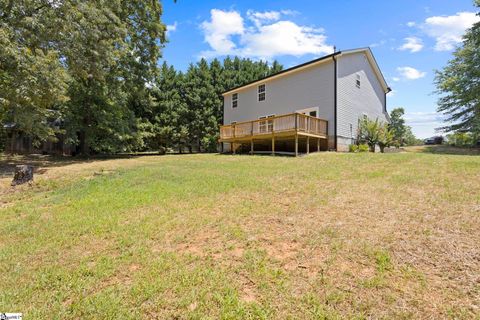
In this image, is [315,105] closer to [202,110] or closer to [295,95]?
[295,95]

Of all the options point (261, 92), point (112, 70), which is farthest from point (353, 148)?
point (112, 70)

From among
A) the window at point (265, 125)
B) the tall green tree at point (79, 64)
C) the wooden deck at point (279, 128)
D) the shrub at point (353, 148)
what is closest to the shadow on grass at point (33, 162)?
the tall green tree at point (79, 64)

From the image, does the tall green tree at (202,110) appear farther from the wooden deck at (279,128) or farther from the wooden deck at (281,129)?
the wooden deck at (281,129)

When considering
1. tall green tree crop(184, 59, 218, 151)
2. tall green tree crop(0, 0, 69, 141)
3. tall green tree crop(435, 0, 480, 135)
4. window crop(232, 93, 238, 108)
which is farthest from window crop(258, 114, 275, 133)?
tall green tree crop(435, 0, 480, 135)

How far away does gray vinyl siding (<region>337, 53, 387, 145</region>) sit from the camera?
1585 cm

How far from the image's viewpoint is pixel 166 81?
2520 centimetres

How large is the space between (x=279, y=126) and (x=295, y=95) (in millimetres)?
4376

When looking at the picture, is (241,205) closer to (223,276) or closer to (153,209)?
(153,209)

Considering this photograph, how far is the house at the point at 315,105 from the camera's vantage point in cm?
1497

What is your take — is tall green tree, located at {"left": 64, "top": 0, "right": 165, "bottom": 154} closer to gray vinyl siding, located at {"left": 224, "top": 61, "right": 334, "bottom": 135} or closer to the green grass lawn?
gray vinyl siding, located at {"left": 224, "top": 61, "right": 334, "bottom": 135}

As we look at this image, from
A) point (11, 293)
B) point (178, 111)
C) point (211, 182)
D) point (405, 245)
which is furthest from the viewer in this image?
point (178, 111)

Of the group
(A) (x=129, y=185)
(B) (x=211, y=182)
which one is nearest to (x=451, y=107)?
(B) (x=211, y=182)

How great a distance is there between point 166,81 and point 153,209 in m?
21.8

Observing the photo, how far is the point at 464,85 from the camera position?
2164 cm
